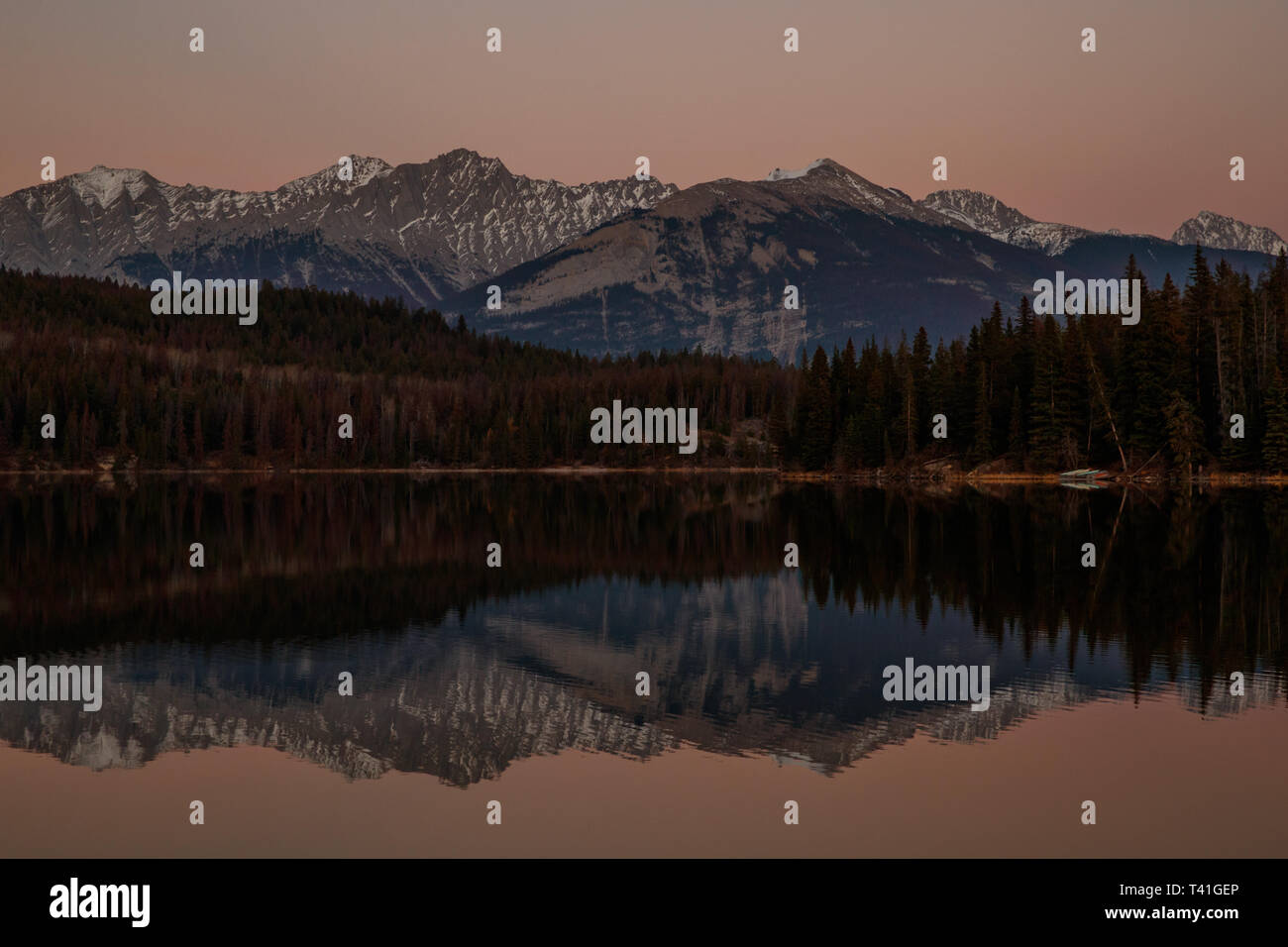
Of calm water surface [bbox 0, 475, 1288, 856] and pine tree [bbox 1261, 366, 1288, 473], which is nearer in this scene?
calm water surface [bbox 0, 475, 1288, 856]

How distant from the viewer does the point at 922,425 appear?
15338 cm
